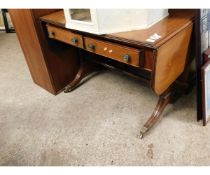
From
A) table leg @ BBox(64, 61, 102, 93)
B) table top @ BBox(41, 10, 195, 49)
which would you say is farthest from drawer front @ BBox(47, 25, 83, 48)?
table leg @ BBox(64, 61, 102, 93)

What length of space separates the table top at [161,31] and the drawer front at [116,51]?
0.05 meters

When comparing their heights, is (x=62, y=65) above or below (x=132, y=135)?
above

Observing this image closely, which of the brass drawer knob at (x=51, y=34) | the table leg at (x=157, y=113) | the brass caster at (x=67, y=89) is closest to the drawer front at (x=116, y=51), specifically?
the brass drawer knob at (x=51, y=34)

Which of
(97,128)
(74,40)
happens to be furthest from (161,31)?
(97,128)

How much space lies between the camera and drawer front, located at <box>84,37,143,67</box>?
1.26 metres

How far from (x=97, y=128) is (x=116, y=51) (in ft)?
2.02

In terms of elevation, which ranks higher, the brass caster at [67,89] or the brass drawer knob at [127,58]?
the brass drawer knob at [127,58]

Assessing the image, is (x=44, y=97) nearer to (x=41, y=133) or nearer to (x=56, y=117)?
(x=56, y=117)

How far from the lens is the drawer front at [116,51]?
1.26 metres

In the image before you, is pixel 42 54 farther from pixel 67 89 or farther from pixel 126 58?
pixel 126 58

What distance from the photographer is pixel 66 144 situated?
5.14ft

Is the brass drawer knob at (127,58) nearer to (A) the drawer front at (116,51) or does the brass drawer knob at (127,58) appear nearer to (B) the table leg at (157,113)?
(A) the drawer front at (116,51)
